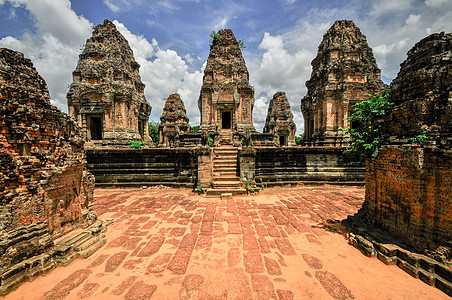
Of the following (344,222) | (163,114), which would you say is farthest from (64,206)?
(163,114)

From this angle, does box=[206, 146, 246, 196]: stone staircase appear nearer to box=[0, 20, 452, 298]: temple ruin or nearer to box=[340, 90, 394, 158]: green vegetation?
box=[0, 20, 452, 298]: temple ruin

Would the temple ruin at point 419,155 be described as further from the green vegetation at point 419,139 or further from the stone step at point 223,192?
the stone step at point 223,192

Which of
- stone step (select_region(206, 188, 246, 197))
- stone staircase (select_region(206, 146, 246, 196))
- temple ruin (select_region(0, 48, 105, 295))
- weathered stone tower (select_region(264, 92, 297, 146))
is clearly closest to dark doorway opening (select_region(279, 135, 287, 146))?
weathered stone tower (select_region(264, 92, 297, 146))

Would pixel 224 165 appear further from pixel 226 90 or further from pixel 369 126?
pixel 226 90

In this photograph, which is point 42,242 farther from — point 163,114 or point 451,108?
point 163,114

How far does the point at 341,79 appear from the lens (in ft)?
43.7

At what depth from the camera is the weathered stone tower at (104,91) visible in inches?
491

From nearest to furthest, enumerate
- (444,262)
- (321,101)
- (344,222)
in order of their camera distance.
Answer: (444,262), (344,222), (321,101)

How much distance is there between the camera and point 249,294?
232cm

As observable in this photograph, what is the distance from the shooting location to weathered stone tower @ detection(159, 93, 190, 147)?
75.0 ft

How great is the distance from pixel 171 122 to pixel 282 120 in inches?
619

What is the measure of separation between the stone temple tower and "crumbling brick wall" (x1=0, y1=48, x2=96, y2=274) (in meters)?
11.2

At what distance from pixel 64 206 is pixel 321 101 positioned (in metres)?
16.2

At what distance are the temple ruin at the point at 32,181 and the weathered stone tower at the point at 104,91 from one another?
9.97m
